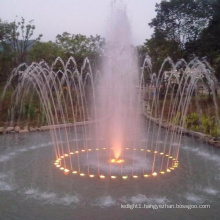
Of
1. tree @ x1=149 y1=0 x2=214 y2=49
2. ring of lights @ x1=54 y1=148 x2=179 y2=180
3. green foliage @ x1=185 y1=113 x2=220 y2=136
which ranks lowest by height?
ring of lights @ x1=54 y1=148 x2=179 y2=180

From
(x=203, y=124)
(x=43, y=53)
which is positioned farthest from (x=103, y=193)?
(x=43, y=53)

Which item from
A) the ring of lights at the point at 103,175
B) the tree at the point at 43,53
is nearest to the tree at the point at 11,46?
the tree at the point at 43,53

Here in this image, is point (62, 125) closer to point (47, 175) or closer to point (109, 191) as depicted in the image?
point (47, 175)

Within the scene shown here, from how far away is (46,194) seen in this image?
8.57 metres

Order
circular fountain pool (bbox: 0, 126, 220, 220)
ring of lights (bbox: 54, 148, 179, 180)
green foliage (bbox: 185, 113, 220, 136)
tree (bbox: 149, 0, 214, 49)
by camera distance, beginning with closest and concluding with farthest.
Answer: circular fountain pool (bbox: 0, 126, 220, 220) → ring of lights (bbox: 54, 148, 179, 180) → green foliage (bbox: 185, 113, 220, 136) → tree (bbox: 149, 0, 214, 49)

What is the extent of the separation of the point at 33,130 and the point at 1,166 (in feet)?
22.2

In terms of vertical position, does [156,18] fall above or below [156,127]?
above

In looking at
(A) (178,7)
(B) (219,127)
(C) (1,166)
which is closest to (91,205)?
(C) (1,166)

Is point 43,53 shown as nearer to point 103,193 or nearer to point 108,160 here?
point 108,160

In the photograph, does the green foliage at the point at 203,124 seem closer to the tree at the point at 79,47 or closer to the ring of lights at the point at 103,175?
the ring of lights at the point at 103,175

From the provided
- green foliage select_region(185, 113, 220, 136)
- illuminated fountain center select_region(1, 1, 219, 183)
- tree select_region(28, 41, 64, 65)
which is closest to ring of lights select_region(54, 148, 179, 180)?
illuminated fountain center select_region(1, 1, 219, 183)

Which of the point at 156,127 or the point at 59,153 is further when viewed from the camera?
the point at 156,127

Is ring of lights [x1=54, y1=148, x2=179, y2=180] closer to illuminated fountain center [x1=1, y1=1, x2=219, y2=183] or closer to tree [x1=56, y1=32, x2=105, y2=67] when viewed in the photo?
illuminated fountain center [x1=1, y1=1, x2=219, y2=183]

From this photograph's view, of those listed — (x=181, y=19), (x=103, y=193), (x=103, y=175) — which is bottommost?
(x=103, y=193)
